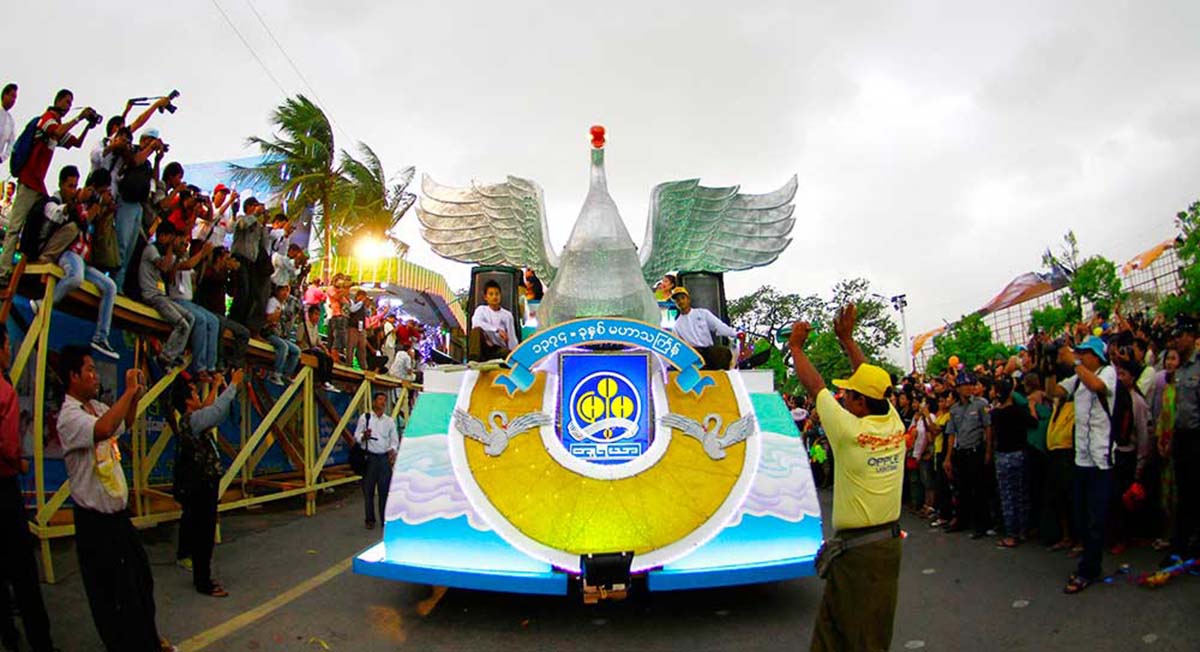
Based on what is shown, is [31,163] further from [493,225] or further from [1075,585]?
[1075,585]

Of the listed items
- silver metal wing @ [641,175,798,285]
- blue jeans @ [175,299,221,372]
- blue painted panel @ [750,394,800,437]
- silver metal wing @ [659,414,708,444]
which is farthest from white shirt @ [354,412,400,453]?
blue painted panel @ [750,394,800,437]

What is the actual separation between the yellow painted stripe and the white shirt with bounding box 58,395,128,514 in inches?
46.2

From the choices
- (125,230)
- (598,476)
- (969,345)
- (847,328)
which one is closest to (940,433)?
(598,476)

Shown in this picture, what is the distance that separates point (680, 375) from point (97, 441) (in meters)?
3.49

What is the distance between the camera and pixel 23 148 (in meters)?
6.21

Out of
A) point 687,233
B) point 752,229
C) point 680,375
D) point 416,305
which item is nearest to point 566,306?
point 680,375

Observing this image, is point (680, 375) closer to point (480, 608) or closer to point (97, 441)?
point (480, 608)

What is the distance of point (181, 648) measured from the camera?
15.0 ft

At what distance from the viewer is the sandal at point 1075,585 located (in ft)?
18.1

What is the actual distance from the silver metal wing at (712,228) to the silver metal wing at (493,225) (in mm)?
1073

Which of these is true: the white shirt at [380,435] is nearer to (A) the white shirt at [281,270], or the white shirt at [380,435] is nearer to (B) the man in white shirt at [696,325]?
(A) the white shirt at [281,270]

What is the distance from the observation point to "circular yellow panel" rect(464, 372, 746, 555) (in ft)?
16.4

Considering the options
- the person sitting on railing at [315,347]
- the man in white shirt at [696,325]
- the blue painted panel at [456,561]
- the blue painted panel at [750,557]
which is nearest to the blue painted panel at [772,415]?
the blue painted panel at [750,557]

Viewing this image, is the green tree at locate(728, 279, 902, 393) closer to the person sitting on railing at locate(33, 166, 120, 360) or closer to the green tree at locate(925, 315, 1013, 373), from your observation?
the green tree at locate(925, 315, 1013, 373)
